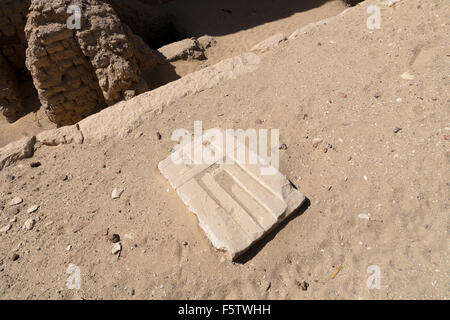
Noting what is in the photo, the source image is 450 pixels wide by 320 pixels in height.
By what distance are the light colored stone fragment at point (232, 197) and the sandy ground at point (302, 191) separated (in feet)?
0.41

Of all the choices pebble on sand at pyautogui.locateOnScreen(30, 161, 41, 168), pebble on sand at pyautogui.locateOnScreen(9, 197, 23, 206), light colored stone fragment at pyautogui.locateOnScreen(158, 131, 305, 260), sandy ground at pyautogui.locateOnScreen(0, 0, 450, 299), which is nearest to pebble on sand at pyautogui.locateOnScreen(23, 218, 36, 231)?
sandy ground at pyautogui.locateOnScreen(0, 0, 450, 299)

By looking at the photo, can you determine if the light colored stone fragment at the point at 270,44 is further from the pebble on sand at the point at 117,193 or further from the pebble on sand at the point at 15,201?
the pebble on sand at the point at 15,201

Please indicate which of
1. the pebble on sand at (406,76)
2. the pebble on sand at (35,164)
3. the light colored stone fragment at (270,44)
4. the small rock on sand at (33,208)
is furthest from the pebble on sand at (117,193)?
the pebble on sand at (406,76)

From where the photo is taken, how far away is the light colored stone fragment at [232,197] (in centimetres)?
222

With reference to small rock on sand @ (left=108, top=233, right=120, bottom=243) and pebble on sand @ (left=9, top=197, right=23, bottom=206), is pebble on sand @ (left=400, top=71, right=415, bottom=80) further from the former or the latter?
pebble on sand @ (left=9, top=197, right=23, bottom=206)

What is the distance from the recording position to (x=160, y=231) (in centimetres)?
241

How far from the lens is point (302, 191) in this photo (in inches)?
100.0

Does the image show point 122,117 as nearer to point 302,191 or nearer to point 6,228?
point 6,228

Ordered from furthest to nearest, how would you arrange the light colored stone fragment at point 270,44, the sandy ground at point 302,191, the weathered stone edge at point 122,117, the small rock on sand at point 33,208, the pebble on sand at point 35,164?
the light colored stone fragment at point 270,44 < the weathered stone edge at point 122,117 < the pebble on sand at point 35,164 < the small rock on sand at point 33,208 < the sandy ground at point 302,191

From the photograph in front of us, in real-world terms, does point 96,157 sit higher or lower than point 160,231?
higher

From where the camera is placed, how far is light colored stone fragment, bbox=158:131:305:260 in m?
2.22

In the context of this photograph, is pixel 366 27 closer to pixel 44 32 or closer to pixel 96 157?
pixel 96 157

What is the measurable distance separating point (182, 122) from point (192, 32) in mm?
4137

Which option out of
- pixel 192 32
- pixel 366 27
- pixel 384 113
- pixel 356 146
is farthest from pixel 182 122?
pixel 192 32
